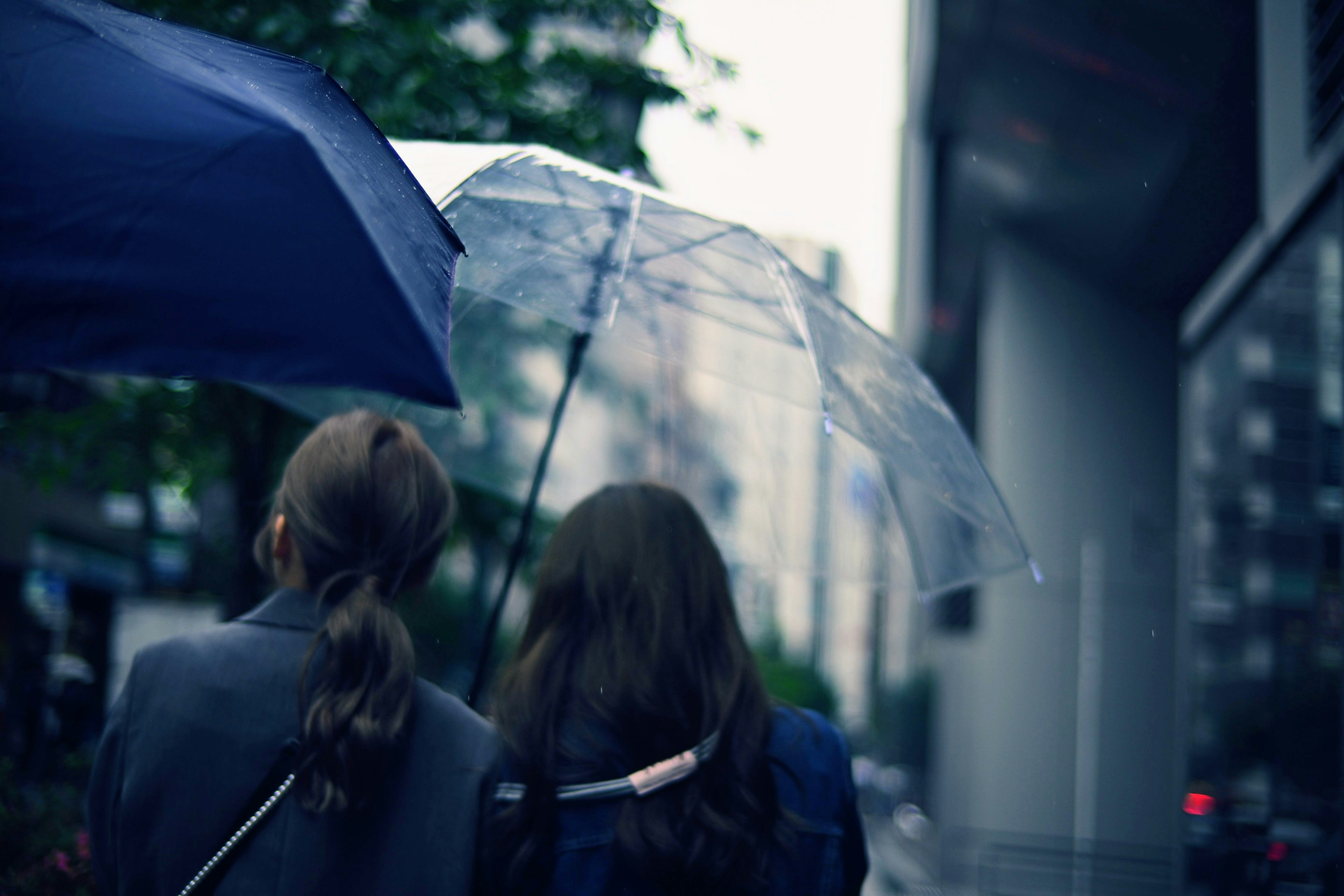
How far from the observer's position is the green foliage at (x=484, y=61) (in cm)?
448

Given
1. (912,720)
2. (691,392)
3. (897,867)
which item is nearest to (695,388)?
(691,392)

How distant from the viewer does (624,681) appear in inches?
85.4

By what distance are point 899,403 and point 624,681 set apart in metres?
1.12

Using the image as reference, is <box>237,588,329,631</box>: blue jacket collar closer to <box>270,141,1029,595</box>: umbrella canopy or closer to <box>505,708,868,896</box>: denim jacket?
<box>505,708,868,896</box>: denim jacket

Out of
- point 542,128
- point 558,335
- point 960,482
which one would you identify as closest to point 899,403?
point 960,482

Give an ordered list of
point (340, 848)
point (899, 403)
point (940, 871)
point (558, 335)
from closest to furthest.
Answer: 1. point (340, 848)
2. point (899, 403)
3. point (558, 335)
4. point (940, 871)

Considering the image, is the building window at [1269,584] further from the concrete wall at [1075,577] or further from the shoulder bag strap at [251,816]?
the shoulder bag strap at [251,816]

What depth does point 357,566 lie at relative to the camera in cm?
198

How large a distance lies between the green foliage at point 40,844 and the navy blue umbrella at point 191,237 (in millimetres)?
1686

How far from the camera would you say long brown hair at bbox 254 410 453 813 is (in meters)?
1.80

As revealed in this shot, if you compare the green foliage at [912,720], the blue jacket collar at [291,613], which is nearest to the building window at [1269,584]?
the blue jacket collar at [291,613]

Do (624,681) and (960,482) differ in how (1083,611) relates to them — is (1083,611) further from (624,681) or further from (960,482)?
(624,681)

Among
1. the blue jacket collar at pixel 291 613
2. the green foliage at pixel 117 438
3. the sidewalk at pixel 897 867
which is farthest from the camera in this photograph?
the sidewalk at pixel 897 867

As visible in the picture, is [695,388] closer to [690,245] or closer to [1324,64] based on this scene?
[690,245]
